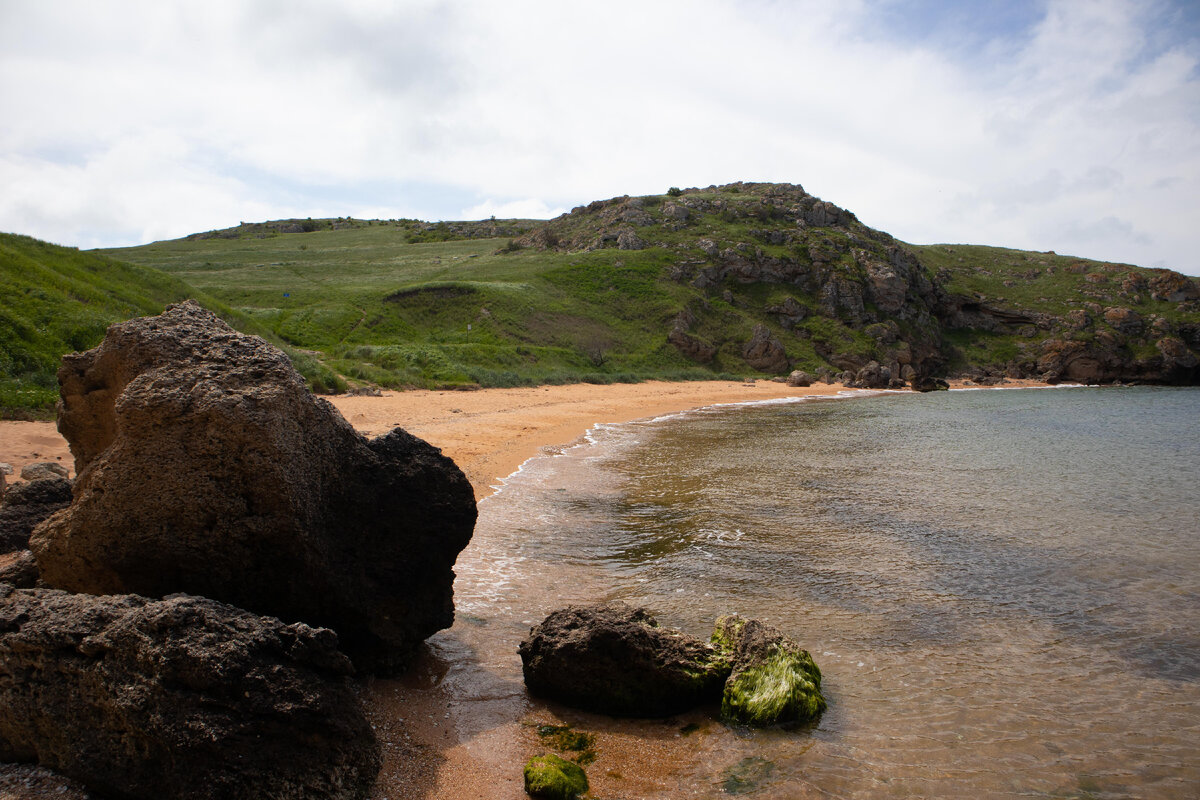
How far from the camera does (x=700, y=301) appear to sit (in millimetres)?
67438

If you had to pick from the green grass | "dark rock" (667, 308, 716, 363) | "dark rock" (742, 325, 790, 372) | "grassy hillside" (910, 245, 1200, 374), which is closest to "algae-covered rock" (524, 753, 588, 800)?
the green grass

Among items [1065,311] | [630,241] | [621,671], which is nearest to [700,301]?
[630,241]

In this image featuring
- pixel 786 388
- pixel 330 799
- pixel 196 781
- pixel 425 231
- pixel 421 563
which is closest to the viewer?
pixel 196 781

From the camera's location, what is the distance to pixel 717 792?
4.34 metres

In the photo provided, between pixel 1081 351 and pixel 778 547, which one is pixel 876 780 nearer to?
pixel 778 547

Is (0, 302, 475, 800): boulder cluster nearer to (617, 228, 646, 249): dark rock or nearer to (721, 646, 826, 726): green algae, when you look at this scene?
(721, 646, 826, 726): green algae

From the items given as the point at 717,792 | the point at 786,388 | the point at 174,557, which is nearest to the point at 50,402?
the point at 174,557

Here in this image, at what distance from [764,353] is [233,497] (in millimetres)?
60193

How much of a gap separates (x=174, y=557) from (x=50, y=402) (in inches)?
486

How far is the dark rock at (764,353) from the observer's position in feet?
201

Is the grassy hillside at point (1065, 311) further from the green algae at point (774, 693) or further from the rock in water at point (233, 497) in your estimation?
the rock in water at point (233, 497)

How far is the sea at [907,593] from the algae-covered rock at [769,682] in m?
0.14

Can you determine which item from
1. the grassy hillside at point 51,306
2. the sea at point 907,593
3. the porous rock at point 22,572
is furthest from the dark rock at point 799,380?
the porous rock at point 22,572

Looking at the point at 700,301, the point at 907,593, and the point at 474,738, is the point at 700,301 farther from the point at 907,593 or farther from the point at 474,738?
the point at 474,738
